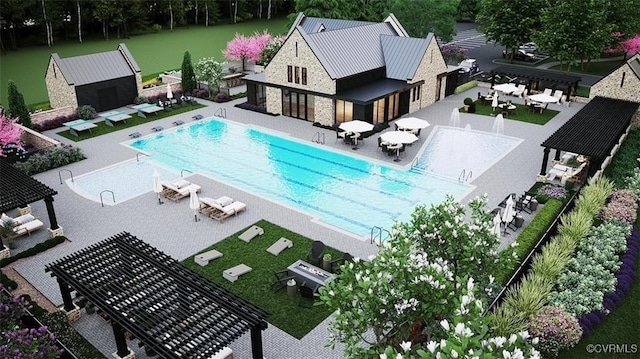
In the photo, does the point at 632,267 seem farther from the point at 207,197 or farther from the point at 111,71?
the point at 111,71

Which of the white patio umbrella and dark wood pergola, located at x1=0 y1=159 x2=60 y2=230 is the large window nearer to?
the white patio umbrella

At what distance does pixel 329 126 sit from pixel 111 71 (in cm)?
1884

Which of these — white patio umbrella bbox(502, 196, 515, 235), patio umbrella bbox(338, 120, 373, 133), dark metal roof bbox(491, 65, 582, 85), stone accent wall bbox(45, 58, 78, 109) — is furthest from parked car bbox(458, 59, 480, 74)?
stone accent wall bbox(45, 58, 78, 109)

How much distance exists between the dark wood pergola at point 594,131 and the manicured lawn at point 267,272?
14309 millimetres

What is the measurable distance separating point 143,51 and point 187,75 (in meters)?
28.4

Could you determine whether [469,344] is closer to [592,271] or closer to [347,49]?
[592,271]

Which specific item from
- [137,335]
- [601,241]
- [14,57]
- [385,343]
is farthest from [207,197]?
[14,57]

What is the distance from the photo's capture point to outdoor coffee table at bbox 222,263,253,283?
19.6 metres

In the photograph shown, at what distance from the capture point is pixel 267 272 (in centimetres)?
2016

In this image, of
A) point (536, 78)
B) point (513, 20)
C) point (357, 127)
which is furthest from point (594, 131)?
point (513, 20)

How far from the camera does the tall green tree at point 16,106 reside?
34.6 m

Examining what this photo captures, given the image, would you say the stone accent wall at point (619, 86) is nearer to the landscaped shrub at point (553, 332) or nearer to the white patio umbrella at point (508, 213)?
the white patio umbrella at point (508, 213)

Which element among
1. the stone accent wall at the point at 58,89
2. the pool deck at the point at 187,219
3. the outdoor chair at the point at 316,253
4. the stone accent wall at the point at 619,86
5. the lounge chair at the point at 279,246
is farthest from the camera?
the stone accent wall at the point at 58,89

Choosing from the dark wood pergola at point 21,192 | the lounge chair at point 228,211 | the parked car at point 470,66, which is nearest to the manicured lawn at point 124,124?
the dark wood pergola at point 21,192
